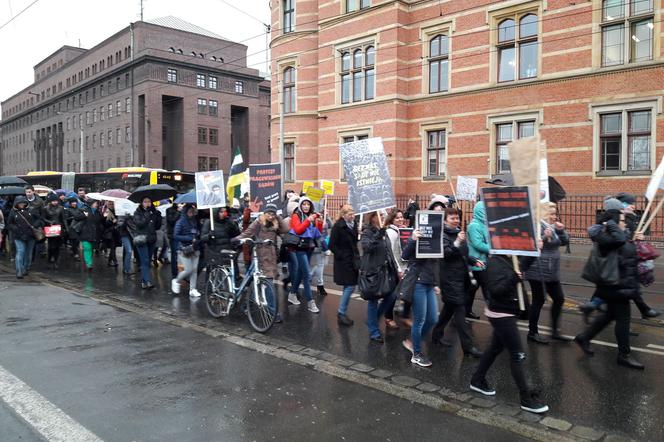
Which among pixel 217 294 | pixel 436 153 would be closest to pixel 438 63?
pixel 436 153

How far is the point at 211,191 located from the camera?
8.94m

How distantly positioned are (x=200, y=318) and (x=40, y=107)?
83840mm

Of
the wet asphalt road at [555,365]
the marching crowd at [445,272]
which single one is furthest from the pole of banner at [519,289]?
the wet asphalt road at [555,365]

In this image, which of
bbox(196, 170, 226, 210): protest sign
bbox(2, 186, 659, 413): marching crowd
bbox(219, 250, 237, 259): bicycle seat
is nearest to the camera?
bbox(2, 186, 659, 413): marching crowd

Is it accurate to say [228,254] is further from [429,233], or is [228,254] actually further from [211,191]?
[429,233]

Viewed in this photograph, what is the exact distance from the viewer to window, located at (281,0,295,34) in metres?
29.0

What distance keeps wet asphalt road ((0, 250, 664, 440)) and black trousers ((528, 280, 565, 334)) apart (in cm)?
34

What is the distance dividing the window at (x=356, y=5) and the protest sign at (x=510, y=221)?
74.1 feet

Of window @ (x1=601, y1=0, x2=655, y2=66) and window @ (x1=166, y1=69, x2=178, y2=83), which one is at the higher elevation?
window @ (x1=166, y1=69, x2=178, y2=83)

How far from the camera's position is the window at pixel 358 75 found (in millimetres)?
25406

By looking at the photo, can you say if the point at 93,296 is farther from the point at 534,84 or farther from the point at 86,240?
the point at 534,84

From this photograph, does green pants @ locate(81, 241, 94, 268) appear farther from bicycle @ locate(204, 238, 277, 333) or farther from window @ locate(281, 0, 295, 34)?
window @ locate(281, 0, 295, 34)

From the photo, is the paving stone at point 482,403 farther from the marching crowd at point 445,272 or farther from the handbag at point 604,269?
the handbag at point 604,269

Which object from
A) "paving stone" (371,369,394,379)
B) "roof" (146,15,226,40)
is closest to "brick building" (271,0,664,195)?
"paving stone" (371,369,394,379)
